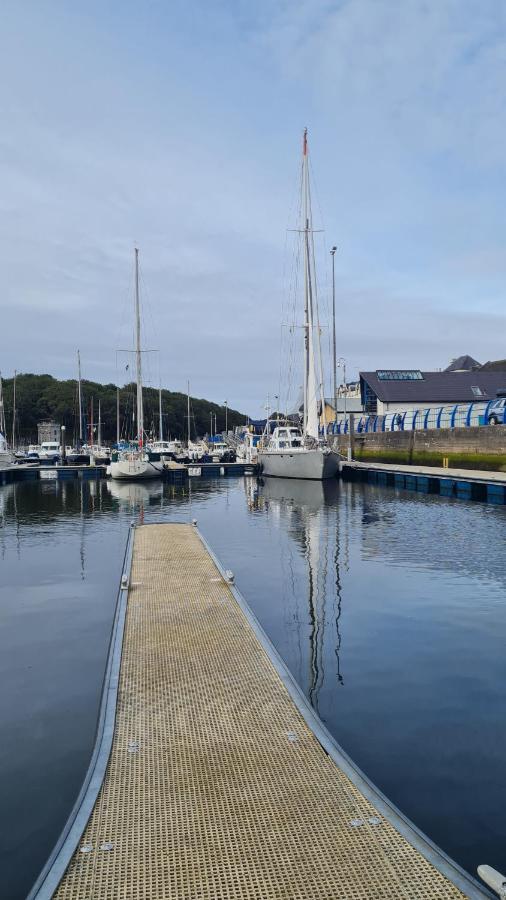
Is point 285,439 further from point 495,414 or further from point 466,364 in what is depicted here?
point 466,364

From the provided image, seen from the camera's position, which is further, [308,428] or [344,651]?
[308,428]

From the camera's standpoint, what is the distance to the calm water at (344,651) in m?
6.60

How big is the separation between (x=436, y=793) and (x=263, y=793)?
84.8 inches

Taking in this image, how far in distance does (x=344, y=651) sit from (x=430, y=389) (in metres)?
65.2

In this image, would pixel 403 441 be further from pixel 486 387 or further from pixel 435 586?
pixel 435 586

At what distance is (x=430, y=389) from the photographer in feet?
238

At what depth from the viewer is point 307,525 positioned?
27.2 meters

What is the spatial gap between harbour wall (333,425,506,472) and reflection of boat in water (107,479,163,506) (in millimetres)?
21548

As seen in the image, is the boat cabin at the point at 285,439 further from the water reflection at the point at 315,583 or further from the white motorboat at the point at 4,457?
the white motorboat at the point at 4,457

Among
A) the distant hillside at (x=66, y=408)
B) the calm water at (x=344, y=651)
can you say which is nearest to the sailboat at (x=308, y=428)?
the calm water at (x=344, y=651)

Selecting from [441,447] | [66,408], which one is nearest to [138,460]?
[441,447]

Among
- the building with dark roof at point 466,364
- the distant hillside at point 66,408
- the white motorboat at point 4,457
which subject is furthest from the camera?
the distant hillside at point 66,408

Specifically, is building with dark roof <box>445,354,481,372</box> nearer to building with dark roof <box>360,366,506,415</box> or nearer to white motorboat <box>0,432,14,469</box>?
building with dark roof <box>360,366,506,415</box>

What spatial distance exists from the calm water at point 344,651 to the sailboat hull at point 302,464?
713 inches
